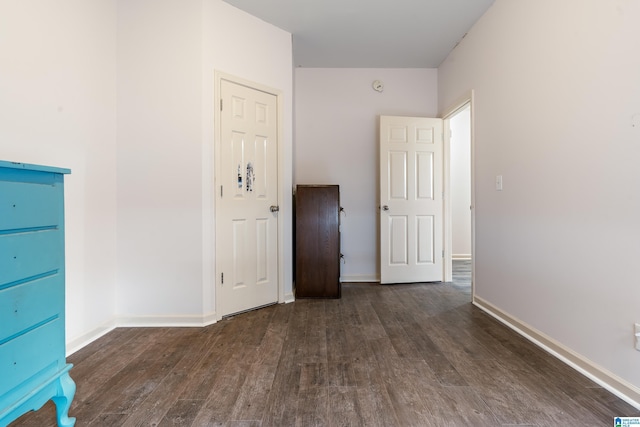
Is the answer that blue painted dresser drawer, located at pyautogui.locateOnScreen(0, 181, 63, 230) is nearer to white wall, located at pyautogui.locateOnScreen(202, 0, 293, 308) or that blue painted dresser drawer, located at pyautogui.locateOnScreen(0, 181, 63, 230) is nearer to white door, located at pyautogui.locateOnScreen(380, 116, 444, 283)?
white wall, located at pyautogui.locateOnScreen(202, 0, 293, 308)

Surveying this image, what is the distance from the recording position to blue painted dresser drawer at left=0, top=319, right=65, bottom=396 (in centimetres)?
92

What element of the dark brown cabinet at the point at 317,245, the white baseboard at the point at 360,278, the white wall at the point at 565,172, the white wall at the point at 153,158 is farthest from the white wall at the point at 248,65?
the white wall at the point at 565,172

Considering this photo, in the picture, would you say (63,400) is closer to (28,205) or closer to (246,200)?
(28,205)

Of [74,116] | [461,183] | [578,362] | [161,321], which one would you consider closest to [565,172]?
[578,362]

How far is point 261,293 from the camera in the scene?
2.65 m

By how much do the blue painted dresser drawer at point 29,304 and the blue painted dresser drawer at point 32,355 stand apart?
34 mm

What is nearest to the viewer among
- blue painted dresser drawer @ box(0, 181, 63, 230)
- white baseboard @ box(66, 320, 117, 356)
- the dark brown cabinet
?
blue painted dresser drawer @ box(0, 181, 63, 230)

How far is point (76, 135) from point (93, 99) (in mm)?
318

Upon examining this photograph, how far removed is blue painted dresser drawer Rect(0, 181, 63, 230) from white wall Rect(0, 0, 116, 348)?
28.1 inches

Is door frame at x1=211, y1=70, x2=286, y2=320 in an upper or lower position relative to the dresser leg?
upper

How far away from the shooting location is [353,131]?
3.62 metres

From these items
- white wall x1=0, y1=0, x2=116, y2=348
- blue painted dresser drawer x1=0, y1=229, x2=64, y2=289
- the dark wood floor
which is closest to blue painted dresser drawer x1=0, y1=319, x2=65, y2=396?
blue painted dresser drawer x1=0, y1=229, x2=64, y2=289

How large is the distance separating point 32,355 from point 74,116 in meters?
1.55

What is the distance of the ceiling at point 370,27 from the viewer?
8.05ft
